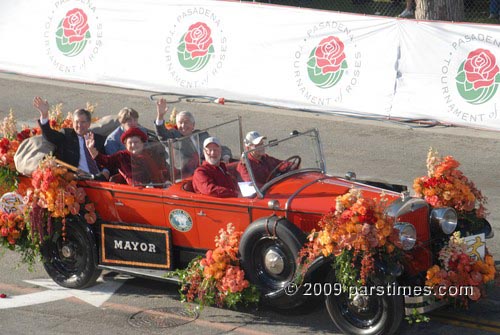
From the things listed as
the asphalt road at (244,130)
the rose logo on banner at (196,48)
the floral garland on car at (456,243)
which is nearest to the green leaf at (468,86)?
the asphalt road at (244,130)

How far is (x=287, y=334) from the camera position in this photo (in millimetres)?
8242

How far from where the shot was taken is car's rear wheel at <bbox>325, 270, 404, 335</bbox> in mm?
7840

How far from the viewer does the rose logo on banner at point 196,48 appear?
54.6ft

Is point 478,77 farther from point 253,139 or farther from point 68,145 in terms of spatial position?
point 68,145

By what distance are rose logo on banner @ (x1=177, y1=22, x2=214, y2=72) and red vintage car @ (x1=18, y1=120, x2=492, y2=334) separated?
22.3 feet

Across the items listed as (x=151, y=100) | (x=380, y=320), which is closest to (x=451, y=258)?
(x=380, y=320)

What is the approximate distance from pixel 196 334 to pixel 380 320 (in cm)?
156

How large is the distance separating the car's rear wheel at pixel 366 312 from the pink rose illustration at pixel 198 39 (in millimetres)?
9173

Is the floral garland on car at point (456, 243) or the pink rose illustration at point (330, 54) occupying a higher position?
the pink rose illustration at point (330, 54)

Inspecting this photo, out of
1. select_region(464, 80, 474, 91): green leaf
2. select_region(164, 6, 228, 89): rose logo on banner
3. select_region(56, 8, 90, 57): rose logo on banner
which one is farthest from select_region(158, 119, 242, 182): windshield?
select_region(56, 8, 90, 57): rose logo on banner

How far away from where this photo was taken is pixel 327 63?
15609 millimetres

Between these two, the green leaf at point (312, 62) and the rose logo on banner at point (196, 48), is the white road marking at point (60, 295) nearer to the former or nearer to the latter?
the green leaf at point (312, 62)

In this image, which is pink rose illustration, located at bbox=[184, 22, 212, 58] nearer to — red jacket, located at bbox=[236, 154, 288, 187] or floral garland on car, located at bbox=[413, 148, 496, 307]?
red jacket, located at bbox=[236, 154, 288, 187]

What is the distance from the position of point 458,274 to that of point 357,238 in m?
0.96
